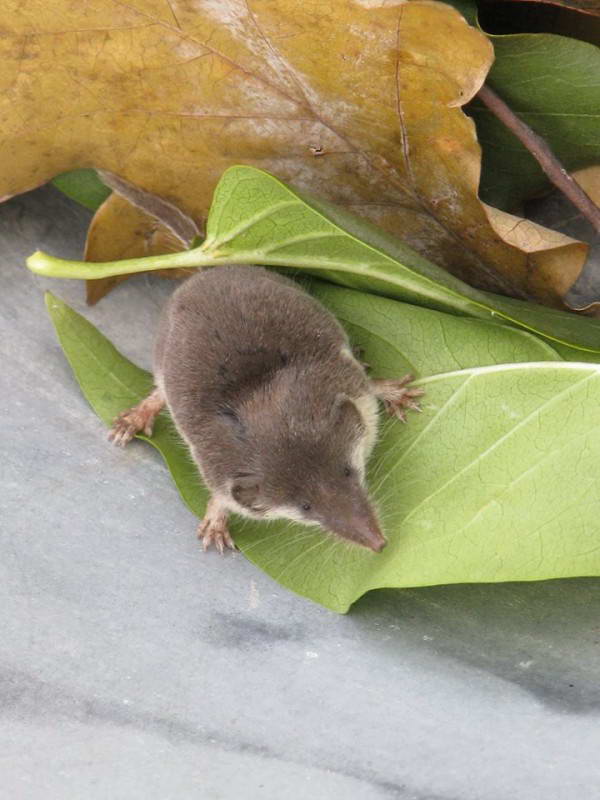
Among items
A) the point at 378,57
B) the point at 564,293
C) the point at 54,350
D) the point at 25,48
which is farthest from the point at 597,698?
→ the point at 25,48

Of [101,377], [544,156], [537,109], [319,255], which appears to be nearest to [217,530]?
[101,377]

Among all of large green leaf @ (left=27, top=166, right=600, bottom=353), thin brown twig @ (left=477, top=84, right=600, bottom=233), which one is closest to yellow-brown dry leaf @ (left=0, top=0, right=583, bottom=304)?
thin brown twig @ (left=477, top=84, right=600, bottom=233)

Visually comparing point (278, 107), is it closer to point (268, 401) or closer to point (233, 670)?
point (268, 401)

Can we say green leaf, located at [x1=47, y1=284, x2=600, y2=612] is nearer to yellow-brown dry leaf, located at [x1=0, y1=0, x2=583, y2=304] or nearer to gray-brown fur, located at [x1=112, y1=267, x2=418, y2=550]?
gray-brown fur, located at [x1=112, y1=267, x2=418, y2=550]

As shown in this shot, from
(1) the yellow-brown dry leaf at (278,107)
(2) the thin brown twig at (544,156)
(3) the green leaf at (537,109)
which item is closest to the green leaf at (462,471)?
(1) the yellow-brown dry leaf at (278,107)

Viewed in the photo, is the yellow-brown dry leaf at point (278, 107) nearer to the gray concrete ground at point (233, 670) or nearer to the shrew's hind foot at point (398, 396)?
the shrew's hind foot at point (398, 396)
